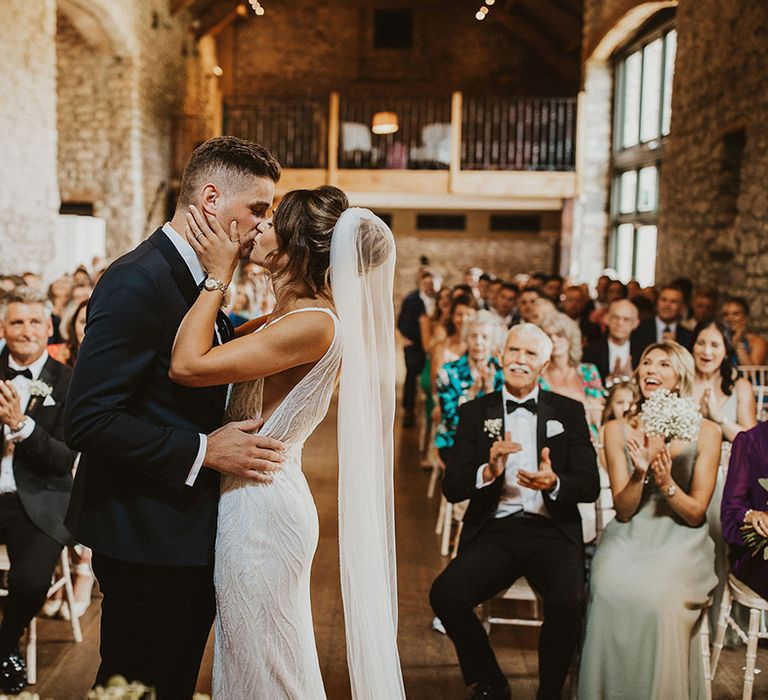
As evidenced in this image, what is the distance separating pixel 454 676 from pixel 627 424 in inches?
46.1

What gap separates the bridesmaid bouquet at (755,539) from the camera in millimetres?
2953

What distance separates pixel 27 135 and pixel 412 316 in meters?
4.24

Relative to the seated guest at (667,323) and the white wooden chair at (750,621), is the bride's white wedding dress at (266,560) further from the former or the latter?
the seated guest at (667,323)

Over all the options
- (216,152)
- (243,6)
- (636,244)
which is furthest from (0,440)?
(243,6)

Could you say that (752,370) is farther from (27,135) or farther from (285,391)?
(27,135)

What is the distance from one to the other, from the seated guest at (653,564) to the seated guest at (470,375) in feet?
4.49

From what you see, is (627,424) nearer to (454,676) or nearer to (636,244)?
(454,676)

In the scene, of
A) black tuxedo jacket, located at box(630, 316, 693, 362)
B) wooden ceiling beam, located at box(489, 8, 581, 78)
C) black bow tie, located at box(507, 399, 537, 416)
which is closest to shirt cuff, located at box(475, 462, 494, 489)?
black bow tie, located at box(507, 399, 537, 416)

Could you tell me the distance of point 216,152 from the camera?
6.29ft

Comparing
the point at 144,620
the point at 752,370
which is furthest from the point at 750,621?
the point at 752,370

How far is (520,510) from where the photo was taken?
3326mm

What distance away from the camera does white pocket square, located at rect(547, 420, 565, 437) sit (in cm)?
336

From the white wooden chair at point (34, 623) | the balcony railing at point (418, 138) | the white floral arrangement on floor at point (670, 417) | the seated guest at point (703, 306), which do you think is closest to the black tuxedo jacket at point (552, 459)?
the white floral arrangement on floor at point (670, 417)

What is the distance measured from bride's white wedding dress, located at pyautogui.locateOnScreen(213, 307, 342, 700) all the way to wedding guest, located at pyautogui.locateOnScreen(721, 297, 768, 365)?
4.84m
